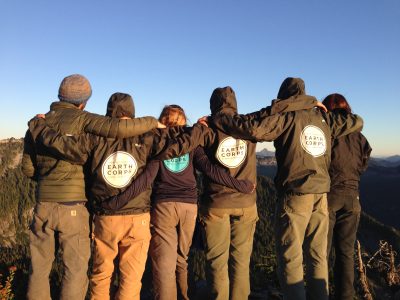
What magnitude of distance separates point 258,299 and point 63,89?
528 centimetres

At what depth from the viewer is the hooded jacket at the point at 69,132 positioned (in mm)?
4605

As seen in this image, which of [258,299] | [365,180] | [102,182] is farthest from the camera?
[365,180]

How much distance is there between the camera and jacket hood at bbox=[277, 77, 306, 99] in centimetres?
526

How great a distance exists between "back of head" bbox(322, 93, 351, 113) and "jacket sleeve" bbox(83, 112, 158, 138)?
2.97 m

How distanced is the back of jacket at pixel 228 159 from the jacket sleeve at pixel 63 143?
1688mm

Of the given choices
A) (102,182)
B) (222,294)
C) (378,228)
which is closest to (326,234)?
(222,294)

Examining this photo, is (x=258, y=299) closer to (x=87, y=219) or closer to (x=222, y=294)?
(x=222, y=294)

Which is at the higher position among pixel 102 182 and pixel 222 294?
pixel 102 182

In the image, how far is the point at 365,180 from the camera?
5812 inches

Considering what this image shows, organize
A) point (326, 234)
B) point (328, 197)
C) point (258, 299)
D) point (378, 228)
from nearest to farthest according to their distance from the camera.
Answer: point (326, 234)
point (328, 197)
point (258, 299)
point (378, 228)

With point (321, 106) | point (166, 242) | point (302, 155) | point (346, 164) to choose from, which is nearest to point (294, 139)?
point (302, 155)

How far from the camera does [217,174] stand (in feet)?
16.6

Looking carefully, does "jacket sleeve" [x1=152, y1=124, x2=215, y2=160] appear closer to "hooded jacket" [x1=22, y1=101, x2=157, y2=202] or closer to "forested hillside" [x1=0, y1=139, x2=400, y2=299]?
"hooded jacket" [x1=22, y1=101, x2=157, y2=202]

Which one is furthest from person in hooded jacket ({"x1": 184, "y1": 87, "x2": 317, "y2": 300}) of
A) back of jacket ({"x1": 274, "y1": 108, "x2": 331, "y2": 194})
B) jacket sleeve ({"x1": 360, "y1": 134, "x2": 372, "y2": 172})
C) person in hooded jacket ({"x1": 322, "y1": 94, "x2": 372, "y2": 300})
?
jacket sleeve ({"x1": 360, "y1": 134, "x2": 372, "y2": 172})
